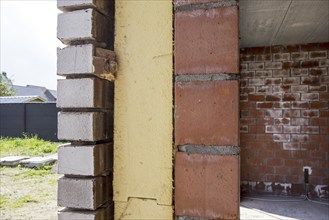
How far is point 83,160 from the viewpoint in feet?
3.12

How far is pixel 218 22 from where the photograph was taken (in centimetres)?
88

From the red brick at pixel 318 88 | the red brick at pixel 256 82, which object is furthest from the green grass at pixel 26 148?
the red brick at pixel 318 88

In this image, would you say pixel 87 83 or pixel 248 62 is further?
pixel 248 62

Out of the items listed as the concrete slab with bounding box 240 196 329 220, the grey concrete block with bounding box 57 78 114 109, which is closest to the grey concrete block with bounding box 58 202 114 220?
the grey concrete block with bounding box 57 78 114 109

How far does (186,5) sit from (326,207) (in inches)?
144

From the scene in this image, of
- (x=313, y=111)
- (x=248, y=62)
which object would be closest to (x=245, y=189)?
(x=313, y=111)

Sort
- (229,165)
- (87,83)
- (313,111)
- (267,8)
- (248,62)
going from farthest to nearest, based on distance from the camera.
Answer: (248,62), (313,111), (267,8), (87,83), (229,165)

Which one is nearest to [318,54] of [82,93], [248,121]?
[248,121]

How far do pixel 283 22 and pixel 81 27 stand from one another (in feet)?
8.86

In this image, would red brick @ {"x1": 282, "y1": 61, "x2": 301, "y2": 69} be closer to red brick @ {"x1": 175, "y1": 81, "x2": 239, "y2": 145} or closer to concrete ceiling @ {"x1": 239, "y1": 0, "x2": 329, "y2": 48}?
concrete ceiling @ {"x1": 239, "y1": 0, "x2": 329, "y2": 48}

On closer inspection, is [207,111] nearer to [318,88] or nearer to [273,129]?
[273,129]

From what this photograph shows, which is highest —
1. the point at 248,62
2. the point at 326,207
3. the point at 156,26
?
the point at 248,62

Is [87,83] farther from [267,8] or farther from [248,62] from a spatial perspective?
[248,62]

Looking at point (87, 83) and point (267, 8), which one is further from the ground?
point (267, 8)
